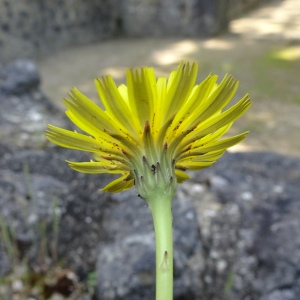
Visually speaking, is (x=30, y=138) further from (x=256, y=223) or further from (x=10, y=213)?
(x=256, y=223)

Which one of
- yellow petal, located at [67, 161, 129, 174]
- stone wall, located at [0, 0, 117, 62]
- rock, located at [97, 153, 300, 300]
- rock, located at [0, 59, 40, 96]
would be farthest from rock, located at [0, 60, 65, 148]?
stone wall, located at [0, 0, 117, 62]

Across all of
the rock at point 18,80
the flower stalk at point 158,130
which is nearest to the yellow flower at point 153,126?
the flower stalk at point 158,130

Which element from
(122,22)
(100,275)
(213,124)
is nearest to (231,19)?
(122,22)

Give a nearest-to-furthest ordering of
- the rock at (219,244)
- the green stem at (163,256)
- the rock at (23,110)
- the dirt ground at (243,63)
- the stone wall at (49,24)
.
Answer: the green stem at (163,256), the rock at (219,244), the rock at (23,110), the dirt ground at (243,63), the stone wall at (49,24)

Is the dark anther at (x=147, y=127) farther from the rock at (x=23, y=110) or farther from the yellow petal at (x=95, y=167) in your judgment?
the rock at (x=23, y=110)

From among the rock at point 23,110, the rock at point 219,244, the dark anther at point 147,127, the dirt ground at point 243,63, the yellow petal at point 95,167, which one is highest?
the dirt ground at point 243,63

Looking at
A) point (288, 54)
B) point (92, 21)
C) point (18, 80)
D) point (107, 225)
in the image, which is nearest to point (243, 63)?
point (288, 54)

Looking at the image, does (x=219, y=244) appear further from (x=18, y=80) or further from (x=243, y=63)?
(x=243, y=63)
